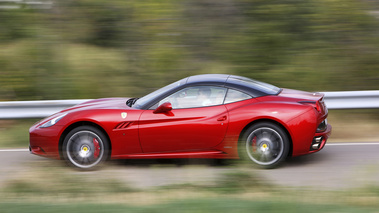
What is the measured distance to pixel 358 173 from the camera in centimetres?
547

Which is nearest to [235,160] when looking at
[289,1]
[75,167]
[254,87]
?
[254,87]

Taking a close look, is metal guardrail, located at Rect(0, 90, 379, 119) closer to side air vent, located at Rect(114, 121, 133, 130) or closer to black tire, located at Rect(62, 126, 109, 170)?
black tire, located at Rect(62, 126, 109, 170)

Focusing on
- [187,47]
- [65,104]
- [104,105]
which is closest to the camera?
[104,105]

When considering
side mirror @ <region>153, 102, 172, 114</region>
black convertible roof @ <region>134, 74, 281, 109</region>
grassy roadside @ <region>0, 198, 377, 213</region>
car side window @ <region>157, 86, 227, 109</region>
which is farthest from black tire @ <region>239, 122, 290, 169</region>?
grassy roadside @ <region>0, 198, 377, 213</region>

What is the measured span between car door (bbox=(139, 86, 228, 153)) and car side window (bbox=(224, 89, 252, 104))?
0.43ft

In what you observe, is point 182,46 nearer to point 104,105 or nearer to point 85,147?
point 104,105

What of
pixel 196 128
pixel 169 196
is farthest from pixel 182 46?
pixel 169 196

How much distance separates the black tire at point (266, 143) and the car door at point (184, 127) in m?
0.37

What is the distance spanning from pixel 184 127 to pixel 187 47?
5783 mm

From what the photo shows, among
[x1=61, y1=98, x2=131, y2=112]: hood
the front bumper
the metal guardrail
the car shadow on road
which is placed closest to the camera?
the front bumper

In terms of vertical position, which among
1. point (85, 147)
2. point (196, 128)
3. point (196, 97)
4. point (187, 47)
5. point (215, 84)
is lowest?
point (85, 147)

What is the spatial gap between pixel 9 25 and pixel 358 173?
10363 mm

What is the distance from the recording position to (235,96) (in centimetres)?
669

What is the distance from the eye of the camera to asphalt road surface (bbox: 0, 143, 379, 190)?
5.44 metres
